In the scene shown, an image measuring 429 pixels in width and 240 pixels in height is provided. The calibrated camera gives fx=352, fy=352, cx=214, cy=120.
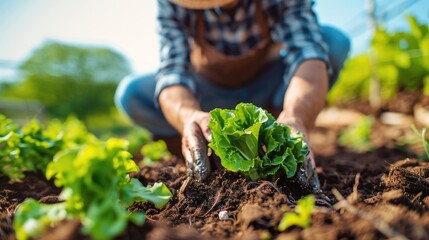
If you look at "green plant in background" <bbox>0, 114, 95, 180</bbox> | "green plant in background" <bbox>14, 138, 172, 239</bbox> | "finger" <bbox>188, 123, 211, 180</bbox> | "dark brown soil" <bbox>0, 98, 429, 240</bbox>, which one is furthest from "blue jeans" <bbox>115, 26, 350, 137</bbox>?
"green plant in background" <bbox>14, 138, 172, 239</bbox>

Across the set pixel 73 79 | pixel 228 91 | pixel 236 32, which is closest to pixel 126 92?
pixel 228 91

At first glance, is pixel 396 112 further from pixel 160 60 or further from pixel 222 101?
pixel 160 60

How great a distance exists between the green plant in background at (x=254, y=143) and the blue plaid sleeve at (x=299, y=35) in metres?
1.16

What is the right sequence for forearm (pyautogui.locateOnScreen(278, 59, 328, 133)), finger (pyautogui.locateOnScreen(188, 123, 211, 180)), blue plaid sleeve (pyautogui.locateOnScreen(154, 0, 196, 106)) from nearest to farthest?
finger (pyautogui.locateOnScreen(188, 123, 211, 180))
forearm (pyautogui.locateOnScreen(278, 59, 328, 133))
blue plaid sleeve (pyautogui.locateOnScreen(154, 0, 196, 106))

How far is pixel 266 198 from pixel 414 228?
548 mm

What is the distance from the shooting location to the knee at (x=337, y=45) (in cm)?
335

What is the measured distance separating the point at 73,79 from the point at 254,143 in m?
35.8

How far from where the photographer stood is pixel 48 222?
1.06 meters

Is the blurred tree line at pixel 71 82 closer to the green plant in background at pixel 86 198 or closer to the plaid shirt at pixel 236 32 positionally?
the plaid shirt at pixel 236 32

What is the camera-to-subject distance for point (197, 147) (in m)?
1.74

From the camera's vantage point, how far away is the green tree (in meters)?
31.4

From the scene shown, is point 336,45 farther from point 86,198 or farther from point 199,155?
point 86,198

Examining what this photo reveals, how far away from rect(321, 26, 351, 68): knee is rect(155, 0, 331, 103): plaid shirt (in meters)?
0.49

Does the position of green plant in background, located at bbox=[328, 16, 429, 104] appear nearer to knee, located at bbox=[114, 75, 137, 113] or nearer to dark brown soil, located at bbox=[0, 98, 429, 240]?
dark brown soil, located at bbox=[0, 98, 429, 240]
